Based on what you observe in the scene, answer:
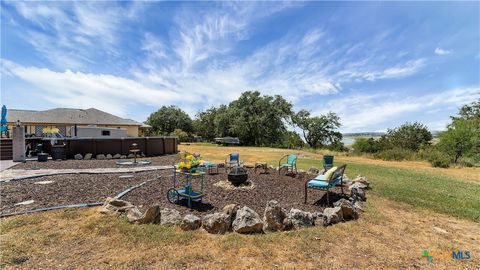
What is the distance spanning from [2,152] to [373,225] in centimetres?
1729

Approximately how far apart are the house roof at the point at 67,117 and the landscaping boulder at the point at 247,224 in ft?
84.4

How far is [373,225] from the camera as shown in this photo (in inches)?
156

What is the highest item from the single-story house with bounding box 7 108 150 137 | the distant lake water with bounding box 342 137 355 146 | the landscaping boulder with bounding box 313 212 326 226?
the single-story house with bounding box 7 108 150 137

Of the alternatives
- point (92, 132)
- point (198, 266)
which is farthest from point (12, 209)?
point (92, 132)

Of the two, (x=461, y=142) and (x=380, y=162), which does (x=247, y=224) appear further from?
(x=461, y=142)

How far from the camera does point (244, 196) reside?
5.52 m

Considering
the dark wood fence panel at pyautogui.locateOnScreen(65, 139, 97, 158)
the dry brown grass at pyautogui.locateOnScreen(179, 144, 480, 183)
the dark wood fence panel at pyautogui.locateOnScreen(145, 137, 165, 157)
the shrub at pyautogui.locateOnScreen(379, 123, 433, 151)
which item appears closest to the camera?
the dry brown grass at pyautogui.locateOnScreen(179, 144, 480, 183)

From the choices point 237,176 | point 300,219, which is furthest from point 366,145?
point 300,219

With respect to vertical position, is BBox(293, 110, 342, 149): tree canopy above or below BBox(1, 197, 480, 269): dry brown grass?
above

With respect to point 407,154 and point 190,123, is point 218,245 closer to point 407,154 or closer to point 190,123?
point 407,154

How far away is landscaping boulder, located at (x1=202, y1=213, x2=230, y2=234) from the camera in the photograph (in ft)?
11.5

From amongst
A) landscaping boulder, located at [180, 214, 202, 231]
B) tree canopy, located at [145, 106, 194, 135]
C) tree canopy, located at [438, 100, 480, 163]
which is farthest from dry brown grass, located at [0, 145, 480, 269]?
tree canopy, located at [145, 106, 194, 135]

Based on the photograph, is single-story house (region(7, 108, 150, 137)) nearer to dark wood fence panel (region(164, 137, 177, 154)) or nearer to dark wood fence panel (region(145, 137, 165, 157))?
dark wood fence panel (region(164, 137, 177, 154))

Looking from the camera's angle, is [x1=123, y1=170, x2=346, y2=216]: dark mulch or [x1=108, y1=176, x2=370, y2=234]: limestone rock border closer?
[x1=108, y1=176, x2=370, y2=234]: limestone rock border
